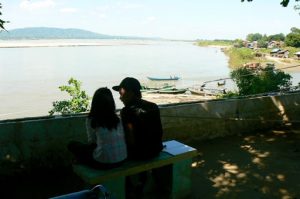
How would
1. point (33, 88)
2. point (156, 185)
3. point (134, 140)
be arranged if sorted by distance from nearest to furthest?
point (134, 140) < point (156, 185) < point (33, 88)

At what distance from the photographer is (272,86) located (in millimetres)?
16703

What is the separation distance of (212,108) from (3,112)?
3485 cm

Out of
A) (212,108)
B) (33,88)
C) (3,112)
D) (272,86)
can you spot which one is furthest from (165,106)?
(33,88)

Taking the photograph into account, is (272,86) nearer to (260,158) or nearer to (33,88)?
(260,158)

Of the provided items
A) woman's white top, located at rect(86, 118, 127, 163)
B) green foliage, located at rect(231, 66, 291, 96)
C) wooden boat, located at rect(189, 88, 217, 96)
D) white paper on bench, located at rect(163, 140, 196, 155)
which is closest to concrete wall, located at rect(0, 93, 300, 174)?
white paper on bench, located at rect(163, 140, 196, 155)

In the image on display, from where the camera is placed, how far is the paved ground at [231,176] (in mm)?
5344

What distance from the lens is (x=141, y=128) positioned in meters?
4.50

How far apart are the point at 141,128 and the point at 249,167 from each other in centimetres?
269

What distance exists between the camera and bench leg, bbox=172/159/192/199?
507 cm

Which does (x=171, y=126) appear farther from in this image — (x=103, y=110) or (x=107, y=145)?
(x=103, y=110)

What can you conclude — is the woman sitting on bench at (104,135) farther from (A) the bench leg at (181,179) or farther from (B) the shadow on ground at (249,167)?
(B) the shadow on ground at (249,167)

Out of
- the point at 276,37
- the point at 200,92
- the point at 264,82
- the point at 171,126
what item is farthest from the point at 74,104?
the point at 276,37

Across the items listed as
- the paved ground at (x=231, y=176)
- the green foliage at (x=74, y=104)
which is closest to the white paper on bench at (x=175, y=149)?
the paved ground at (x=231, y=176)

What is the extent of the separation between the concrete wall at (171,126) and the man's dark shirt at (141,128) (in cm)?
204
